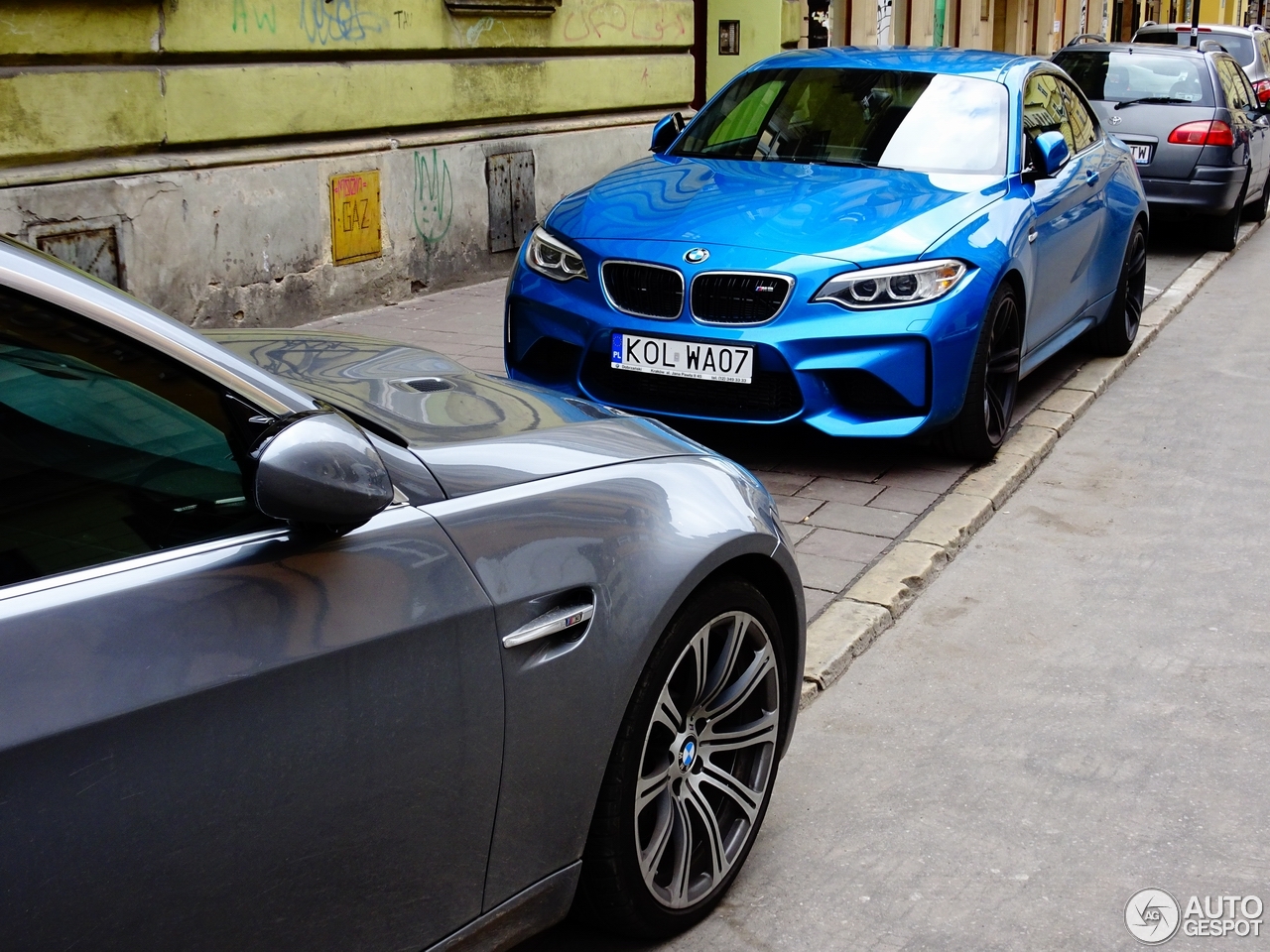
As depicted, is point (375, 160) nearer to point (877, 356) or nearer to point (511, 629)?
point (877, 356)

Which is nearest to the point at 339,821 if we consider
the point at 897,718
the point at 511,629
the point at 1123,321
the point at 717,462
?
the point at 511,629

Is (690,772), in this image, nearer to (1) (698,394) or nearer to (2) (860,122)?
(1) (698,394)

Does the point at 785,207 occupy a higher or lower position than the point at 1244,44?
lower

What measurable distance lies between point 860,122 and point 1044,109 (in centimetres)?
99

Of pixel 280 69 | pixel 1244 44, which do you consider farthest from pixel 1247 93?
pixel 280 69

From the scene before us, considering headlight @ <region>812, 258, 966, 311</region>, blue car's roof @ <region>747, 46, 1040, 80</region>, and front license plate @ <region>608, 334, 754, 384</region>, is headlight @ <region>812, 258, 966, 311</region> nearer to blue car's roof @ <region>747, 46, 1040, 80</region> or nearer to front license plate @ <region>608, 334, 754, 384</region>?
front license plate @ <region>608, 334, 754, 384</region>

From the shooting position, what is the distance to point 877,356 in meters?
5.51

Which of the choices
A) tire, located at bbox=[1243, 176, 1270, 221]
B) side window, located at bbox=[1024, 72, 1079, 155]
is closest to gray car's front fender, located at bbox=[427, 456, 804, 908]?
side window, located at bbox=[1024, 72, 1079, 155]

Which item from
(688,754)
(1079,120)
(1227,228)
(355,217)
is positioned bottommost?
(1227,228)

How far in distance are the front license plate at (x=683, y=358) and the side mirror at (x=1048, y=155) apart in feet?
6.27

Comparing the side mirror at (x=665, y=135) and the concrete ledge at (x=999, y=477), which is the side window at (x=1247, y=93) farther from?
the concrete ledge at (x=999, y=477)

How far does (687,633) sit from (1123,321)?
20.7ft

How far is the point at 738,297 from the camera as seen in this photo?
560 centimetres

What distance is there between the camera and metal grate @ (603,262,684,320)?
568 centimetres
